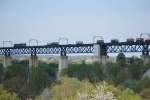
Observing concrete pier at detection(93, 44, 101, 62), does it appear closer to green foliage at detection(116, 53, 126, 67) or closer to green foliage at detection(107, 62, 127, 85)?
green foliage at detection(107, 62, 127, 85)

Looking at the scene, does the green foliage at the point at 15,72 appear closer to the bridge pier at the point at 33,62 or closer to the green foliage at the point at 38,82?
the bridge pier at the point at 33,62

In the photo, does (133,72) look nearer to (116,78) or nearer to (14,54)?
(116,78)

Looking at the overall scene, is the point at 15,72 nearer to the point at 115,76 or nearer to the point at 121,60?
the point at 115,76

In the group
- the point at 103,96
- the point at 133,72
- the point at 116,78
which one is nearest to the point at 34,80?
the point at 116,78

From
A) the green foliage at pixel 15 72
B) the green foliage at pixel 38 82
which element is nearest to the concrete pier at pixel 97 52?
the green foliage at pixel 15 72

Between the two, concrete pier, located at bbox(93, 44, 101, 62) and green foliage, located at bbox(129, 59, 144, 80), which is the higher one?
concrete pier, located at bbox(93, 44, 101, 62)

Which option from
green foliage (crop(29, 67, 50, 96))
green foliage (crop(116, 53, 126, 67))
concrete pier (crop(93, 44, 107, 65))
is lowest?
green foliage (crop(29, 67, 50, 96))

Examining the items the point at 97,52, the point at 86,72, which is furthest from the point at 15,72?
the point at 97,52

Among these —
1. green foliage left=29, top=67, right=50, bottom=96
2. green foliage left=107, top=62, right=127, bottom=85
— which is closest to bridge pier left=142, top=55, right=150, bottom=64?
green foliage left=107, top=62, right=127, bottom=85

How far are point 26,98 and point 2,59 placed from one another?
65.1 m

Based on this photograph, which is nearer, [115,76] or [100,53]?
[115,76]

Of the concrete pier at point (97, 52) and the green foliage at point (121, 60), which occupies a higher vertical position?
the concrete pier at point (97, 52)

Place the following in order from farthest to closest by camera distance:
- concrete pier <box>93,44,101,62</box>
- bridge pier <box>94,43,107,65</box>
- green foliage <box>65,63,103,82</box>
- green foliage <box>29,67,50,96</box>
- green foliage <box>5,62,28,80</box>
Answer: bridge pier <box>94,43,107,65</box>
concrete pier <box>93,44,101,62</box>
green foliage <box>5,62,28,80</box>
green foliage <box>65,63,103,82</box>
green foliage <box>29,67,50,96</box>

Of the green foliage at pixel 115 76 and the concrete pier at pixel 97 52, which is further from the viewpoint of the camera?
the concrete pier at pixel 97 52
